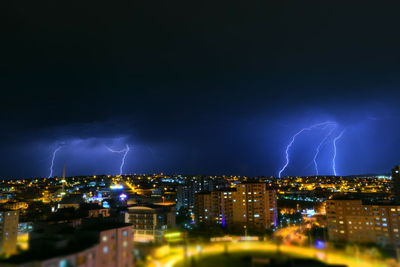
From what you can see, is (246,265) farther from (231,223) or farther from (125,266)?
(231,223)

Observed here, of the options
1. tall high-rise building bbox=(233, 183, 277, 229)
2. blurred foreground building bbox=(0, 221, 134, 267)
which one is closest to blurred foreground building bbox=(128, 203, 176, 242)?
tall high-rise building bbox=(233, 183, 277, 229)

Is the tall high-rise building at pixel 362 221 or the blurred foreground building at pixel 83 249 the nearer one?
the blurred foreground building at pixel 83 249

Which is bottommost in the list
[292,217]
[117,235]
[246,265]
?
[292,217]

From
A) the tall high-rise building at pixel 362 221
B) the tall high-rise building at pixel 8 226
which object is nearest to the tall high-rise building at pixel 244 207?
the tall high-rise building at pixel 362 221

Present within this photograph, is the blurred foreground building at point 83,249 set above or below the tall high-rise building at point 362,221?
above

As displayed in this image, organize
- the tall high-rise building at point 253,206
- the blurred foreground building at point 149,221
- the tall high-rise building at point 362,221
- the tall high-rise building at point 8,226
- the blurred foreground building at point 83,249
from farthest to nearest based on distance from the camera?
the tall high-rise building at point 253,206 < the blurred foreground building at point 149,221 < the tall high-rise building at point 362,221 < the tall high-rise building at point 8,226 < the blurred foreground building at point 83,249

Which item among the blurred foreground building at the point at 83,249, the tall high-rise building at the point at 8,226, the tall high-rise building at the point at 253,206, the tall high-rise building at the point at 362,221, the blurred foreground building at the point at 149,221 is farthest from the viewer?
the tall high-rise building at the point at 253,206

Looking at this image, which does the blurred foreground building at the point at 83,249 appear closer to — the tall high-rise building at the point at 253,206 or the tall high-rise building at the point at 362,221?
the tall high-rise building at the point at 362,221

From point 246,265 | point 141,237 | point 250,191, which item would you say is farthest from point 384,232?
point 141,237

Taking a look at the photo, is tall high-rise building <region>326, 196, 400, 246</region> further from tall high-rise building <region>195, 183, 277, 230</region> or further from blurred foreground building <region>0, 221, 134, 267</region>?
blurred foreground building <region>0, 221, 134, 267</region>
